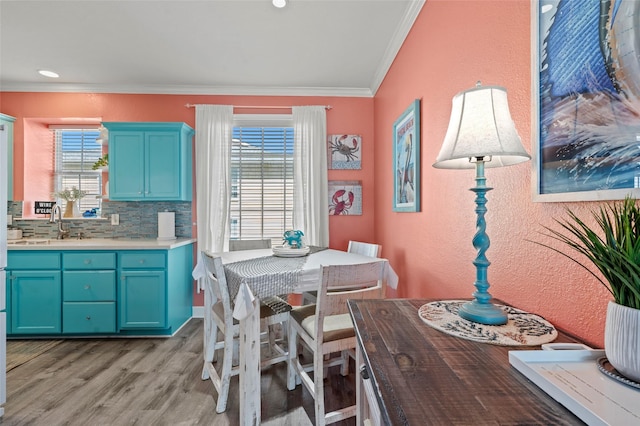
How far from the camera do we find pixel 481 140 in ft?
2.73

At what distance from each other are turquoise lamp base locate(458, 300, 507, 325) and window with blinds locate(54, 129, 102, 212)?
4.09 meters

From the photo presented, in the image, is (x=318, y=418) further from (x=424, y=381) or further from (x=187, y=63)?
(x=187, y=63)

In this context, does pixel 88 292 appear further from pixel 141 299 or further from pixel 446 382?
pixel 446 382

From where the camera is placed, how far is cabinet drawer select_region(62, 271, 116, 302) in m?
2.76

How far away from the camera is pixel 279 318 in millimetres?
1973

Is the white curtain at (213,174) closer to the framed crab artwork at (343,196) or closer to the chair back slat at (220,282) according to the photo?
the framed crab artwork at (343,196)

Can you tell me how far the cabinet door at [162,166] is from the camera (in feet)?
10.2

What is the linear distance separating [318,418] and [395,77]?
259 centimetres

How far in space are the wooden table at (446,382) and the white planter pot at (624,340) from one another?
0.14 metres

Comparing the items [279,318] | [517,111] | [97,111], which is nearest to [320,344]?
[279,318]

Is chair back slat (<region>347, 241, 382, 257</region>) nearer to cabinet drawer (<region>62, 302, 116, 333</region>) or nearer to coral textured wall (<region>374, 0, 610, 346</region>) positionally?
coral textured wall (<region>374, 0, 610, 346</region>)

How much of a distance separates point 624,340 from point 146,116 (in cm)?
405

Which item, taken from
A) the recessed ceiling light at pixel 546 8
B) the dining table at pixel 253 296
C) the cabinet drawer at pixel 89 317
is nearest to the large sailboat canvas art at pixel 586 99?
the recessed ceiling light at pixel 546 8

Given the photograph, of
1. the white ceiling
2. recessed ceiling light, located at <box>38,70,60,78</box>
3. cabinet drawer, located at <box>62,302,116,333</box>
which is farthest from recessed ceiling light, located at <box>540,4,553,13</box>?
recessed ceiling light, located at <box>38,70,60,78</box>
